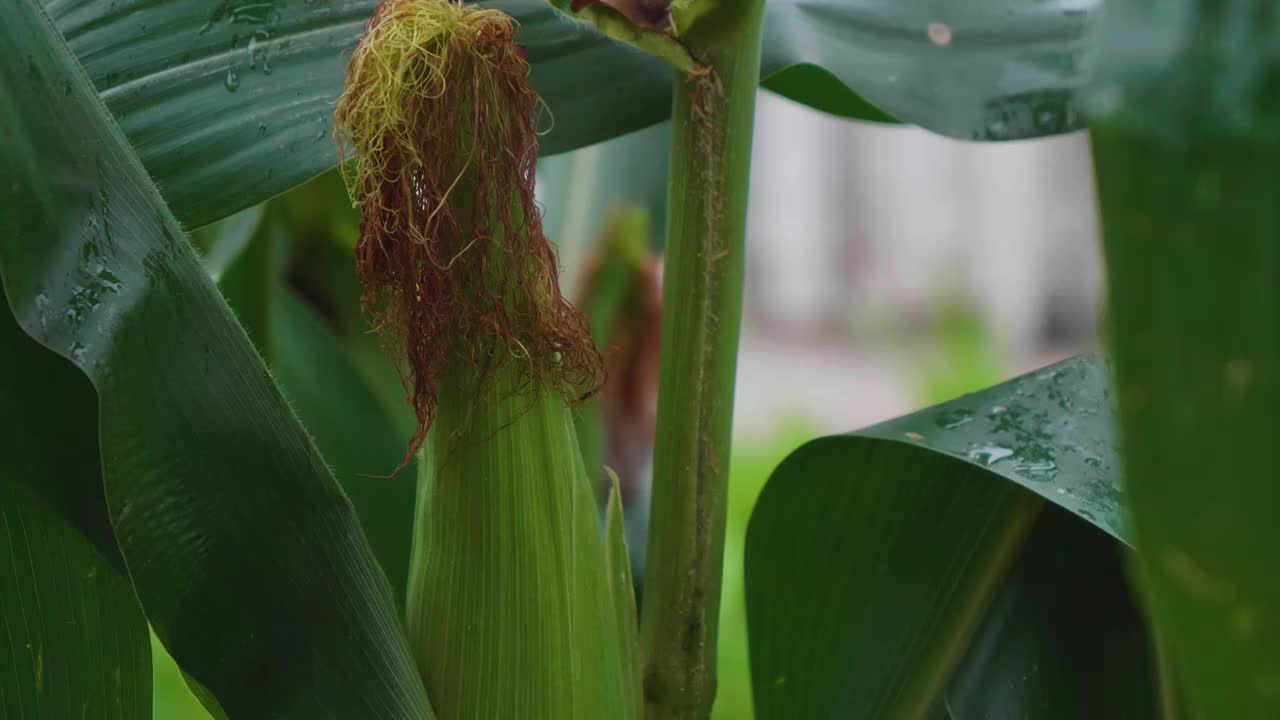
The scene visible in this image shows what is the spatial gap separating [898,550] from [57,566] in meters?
0.32

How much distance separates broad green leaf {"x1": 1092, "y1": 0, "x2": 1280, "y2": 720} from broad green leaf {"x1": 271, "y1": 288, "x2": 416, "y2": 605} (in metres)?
0.51

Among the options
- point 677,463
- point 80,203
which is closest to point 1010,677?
point 677,463

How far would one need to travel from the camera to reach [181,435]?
0.31 m

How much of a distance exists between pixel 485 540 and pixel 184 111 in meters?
0.20

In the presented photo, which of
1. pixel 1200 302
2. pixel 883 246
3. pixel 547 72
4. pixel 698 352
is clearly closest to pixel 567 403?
pixel 698 352

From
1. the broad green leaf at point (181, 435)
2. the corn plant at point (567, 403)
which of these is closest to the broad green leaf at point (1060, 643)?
the corn plant at point (567, 403)

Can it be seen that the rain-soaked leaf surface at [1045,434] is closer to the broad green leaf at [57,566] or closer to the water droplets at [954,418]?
the water droplets at [954,418]

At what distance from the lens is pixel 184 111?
1.40ft

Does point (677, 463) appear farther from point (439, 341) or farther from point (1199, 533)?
point (1199, 533)

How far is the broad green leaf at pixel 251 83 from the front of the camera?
1.38ft

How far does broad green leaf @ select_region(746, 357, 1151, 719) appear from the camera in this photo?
461mm

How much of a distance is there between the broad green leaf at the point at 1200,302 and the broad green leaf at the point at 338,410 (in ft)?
1.66

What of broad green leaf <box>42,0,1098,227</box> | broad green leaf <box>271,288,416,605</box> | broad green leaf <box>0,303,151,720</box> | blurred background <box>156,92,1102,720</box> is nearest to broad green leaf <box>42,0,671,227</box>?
broad green leaf <box>42,0,1098,227</box>

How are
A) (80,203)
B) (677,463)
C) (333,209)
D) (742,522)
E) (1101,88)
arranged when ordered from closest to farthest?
(1101,88), (80,203), (677,463), (333,209), (742,522)
